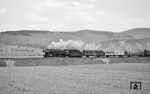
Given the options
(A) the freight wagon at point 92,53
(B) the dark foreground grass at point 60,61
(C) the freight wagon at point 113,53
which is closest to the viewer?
(B) the dark foreground grass at point 60,61

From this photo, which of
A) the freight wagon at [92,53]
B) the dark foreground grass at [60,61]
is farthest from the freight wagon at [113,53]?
the dark foreground grass at [60,61]

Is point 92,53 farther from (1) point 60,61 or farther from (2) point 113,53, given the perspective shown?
(1) point 60,61

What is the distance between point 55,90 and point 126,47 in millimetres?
152221

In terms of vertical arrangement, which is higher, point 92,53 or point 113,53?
point 92,53

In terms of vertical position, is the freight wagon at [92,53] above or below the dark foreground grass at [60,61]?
above

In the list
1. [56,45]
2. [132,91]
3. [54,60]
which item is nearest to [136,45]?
[56,45]

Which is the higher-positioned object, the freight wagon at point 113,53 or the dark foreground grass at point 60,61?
the freight wagon at point 113,53

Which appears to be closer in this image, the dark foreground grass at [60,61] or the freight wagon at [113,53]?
the dark foreground grass at [60,61]

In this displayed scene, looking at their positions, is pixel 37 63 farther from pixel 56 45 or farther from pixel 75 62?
pixel 56 45

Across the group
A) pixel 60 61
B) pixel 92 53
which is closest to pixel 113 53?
pixel 92 53

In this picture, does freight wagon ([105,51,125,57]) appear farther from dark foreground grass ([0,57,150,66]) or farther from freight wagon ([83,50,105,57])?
dark foreground grass ([0,57,150,66])

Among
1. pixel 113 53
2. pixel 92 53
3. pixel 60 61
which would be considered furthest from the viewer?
pixel 113 53

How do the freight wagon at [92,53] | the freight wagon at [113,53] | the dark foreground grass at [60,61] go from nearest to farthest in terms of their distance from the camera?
the dark foreground grass at [60,61] → the freight wagon at [92,53] → the freight wagon at [113,53]

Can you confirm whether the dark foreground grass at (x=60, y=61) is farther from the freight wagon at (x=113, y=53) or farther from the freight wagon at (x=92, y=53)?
the freight wagon at (x=113, y=53)
